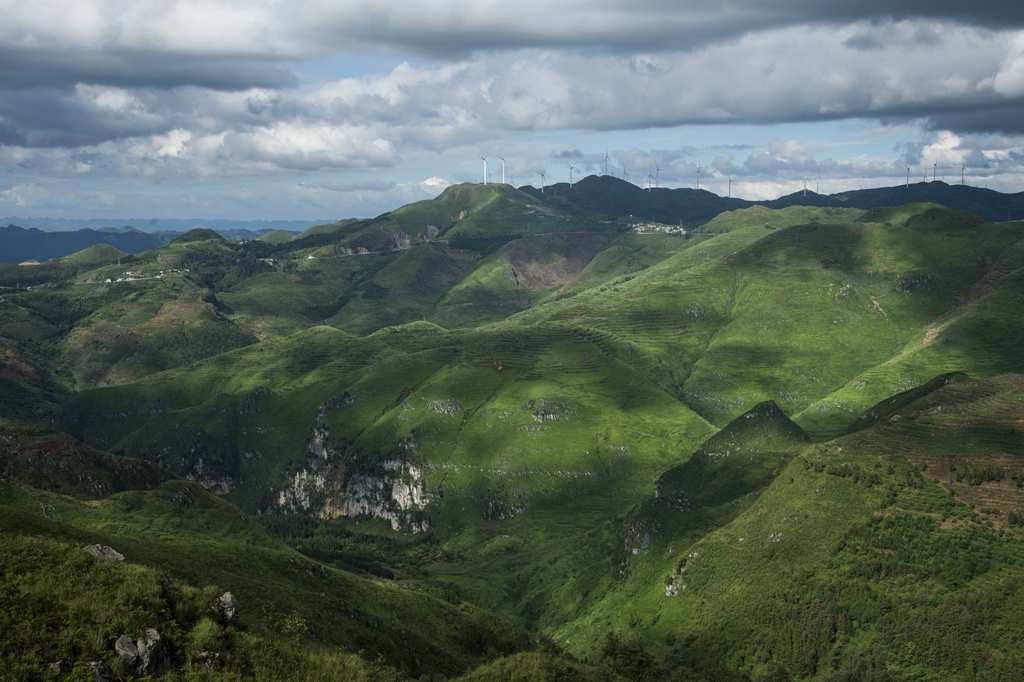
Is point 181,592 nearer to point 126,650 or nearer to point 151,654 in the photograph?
point 151,654

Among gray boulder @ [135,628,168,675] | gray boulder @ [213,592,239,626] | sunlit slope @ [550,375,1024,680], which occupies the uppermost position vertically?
gray boulder @ [135,628,168,675]

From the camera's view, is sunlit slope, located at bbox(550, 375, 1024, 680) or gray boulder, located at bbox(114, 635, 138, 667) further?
sunlit slope, located at bbox(550, 375, 1024, 680)

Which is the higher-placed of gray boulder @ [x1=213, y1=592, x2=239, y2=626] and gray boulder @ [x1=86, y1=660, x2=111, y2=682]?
gray boulder @ [x1=86, y1=660, x2=111, y2=682]

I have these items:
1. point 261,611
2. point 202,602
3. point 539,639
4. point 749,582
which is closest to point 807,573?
point 749,582

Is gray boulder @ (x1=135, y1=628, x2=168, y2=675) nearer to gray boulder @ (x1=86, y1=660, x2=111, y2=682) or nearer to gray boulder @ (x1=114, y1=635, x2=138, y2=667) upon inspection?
gray boulder @ (x1=114, y1=635, x2=138, y2=667)

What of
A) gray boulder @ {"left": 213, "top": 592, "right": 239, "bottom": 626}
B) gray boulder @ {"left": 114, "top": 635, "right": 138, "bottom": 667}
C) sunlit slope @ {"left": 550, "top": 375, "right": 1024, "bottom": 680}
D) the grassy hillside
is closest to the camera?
gray boulder @ {"left": 114, "top": 635, "right": 138, "bottom": 667}

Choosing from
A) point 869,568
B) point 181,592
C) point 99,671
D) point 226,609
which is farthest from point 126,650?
point 869,568

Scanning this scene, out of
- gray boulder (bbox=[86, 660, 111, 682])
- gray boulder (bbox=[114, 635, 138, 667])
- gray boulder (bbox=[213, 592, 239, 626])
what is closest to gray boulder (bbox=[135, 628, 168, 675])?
gray boulder (bbox=[114, 635, 138, 667])
